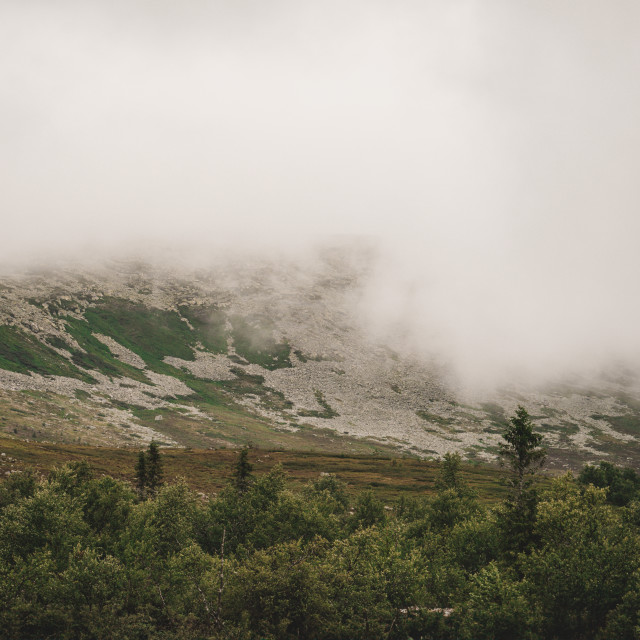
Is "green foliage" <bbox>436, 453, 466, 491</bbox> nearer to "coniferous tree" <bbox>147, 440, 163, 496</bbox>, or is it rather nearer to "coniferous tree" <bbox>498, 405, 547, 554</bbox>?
"coniferous tree" <bbox>498, 405, 547, 554</bbox>

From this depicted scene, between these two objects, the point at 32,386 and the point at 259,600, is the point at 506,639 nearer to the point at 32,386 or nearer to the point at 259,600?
the point at 259,600

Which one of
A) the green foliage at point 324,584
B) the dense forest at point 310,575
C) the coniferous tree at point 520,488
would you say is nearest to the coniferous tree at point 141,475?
the dense forest at point 310,575

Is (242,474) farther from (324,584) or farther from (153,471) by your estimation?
(324,584)

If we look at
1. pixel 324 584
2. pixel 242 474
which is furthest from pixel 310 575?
pixel 242 474

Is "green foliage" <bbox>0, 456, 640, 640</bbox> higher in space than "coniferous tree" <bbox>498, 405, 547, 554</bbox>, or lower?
lower

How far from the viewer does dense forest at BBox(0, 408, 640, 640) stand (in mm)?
27750

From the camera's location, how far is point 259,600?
29.5 meters

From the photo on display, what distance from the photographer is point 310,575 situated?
30062 mm

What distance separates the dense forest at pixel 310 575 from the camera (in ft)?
91.0

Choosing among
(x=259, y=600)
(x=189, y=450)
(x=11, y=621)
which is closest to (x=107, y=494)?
(x=11, y=621)

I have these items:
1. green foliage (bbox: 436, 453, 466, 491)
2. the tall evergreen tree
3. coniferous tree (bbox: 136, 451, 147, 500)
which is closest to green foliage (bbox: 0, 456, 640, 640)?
the tall evergreen tree

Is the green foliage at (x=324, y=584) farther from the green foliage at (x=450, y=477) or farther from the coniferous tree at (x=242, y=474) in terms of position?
the green foliage at (x=450, y=477)

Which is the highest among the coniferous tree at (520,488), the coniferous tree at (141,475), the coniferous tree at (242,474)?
the coniferous tree at (520,488)

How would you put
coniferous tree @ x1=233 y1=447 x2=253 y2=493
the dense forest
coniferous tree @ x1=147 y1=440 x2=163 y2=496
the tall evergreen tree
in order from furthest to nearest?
1. coniferous tree @ x1=147 y1=440 x2=163 y2=496
2. coniferous tree @ x1=233 y1=447 x2=253 y2=493
3. the tall evergreen tree
4. the dense forest
